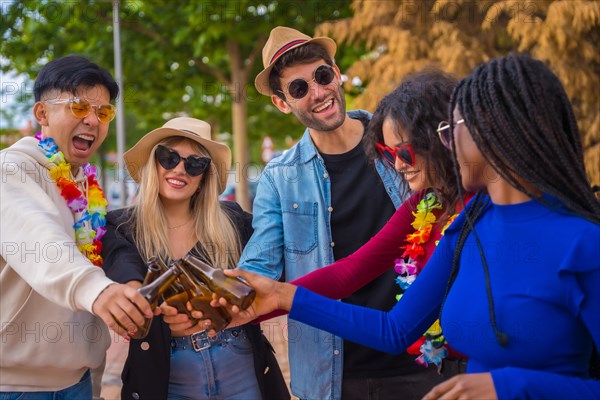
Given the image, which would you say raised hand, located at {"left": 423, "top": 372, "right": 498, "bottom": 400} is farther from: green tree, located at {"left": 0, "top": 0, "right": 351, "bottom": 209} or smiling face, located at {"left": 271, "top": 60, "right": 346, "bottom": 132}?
green tree, located at {"left": 0, "top": 0, "right": 351, "bottom": 209}

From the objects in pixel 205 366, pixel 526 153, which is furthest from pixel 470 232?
pixel 205 366

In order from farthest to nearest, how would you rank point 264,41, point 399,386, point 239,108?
point 239,108, point 264,41, point 399,386

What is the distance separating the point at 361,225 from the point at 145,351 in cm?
116

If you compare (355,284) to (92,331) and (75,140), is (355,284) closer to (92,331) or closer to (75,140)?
(92,331)

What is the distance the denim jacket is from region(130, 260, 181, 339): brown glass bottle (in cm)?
80

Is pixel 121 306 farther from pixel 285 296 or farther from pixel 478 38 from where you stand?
pixel 478 38

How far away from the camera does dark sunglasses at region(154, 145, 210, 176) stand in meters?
3.43

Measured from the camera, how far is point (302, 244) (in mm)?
3275

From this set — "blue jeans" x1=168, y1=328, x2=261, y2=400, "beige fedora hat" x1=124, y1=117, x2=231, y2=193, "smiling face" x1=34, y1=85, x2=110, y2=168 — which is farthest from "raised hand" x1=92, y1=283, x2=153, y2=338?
"beige fedora hat" x1=124, y1=117, x2=231, y2=193

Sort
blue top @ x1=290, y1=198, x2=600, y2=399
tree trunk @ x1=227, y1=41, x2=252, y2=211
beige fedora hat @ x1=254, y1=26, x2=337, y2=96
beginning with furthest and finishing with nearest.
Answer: tree trunk @ x1=227, y1=41, x2=252, y2=211
beige fedora hat @ x1=254, y1=26, x2=337, y2=96
blue top @ x1=290, y1=198, x2=600, y2=399

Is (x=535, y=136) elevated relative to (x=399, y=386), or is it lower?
elevated

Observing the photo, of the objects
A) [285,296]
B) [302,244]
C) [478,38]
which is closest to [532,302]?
[285,296]

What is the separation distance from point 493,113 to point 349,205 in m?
1.54

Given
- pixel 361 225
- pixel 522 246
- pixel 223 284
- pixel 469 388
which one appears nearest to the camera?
pixel 469 388
